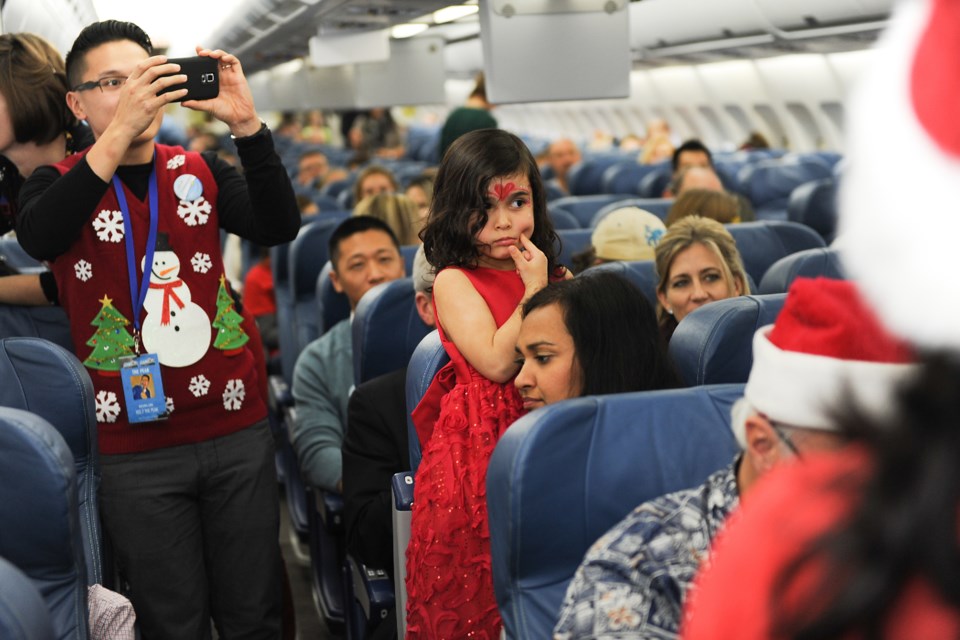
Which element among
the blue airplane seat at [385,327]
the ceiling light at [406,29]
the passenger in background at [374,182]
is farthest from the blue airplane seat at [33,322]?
the ceiling light at [406,29]

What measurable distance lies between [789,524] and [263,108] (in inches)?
731

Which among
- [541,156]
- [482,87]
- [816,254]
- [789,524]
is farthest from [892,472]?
[541,156]

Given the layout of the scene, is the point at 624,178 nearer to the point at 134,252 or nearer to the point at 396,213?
the point at 396,213

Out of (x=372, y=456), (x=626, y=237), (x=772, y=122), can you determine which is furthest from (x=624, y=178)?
(x=372, y=456)

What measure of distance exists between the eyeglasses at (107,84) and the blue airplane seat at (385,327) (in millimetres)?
988

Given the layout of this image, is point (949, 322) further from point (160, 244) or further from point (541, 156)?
point (541, 156)

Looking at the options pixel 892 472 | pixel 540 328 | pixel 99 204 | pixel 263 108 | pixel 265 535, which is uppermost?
pixel 892 472

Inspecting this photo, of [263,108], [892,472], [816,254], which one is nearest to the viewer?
[892,472]

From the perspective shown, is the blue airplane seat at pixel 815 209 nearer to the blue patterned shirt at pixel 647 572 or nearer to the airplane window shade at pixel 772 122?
the blue patterned shirt at pixel 647 572

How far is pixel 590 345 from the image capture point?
6.60 ft

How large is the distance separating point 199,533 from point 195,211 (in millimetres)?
697

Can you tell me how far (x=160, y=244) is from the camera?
2438 mm

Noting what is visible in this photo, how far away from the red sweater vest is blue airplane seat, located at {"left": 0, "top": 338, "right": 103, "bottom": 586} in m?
0.11

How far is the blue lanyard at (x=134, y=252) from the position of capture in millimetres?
2408
